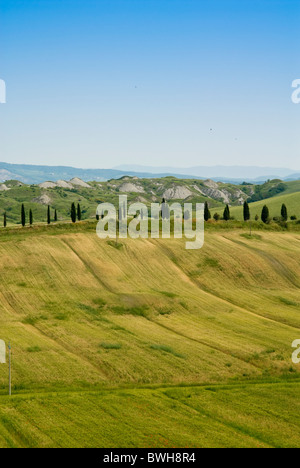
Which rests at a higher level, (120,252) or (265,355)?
(120,252)

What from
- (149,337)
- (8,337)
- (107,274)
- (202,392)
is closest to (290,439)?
(202,392)

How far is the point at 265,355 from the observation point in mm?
54500

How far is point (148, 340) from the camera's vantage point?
2311 inches

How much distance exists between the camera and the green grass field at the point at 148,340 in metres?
36.9

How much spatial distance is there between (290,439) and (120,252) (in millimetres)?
62023

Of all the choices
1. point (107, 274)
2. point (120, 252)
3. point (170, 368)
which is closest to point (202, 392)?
point (170, 368)

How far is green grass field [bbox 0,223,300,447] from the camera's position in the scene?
36.9m

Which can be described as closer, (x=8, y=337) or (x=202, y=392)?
(x=202, y=392)

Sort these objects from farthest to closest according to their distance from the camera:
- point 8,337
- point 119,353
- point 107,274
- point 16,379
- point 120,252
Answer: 1. point 120,252
2. point 107,274
3. point 8,337
4. point 119,353
5. point 16,379
